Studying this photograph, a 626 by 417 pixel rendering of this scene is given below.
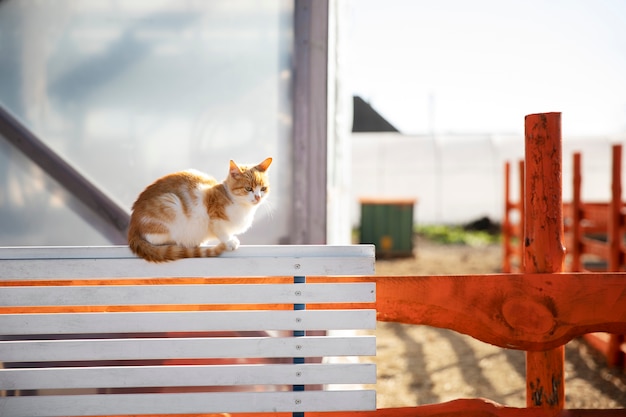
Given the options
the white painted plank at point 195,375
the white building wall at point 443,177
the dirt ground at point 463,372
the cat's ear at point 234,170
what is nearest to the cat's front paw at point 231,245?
the cat's ear at point 234,170

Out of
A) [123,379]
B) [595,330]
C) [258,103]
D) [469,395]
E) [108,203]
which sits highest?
[258,103]

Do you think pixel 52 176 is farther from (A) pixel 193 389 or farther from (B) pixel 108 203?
(A) pixel 193 389

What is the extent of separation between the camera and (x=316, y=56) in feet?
8.89

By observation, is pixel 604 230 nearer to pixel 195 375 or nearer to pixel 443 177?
pixel 195 375

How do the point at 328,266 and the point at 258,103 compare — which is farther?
the point at 258,103

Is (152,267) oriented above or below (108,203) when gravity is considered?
below

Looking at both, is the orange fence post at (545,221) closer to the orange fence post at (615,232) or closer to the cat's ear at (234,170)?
the cat's ear at (234,170)

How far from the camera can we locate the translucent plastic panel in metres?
2.74

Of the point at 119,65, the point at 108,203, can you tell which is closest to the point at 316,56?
the point at 119,65

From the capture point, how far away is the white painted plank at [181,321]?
5.81ft

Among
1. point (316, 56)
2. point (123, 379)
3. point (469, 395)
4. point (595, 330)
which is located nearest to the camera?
point (123, 379)

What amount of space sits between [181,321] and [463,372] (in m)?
2.82

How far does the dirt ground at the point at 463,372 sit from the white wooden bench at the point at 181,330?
173 centimetres

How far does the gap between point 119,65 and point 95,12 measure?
0.94 feet
